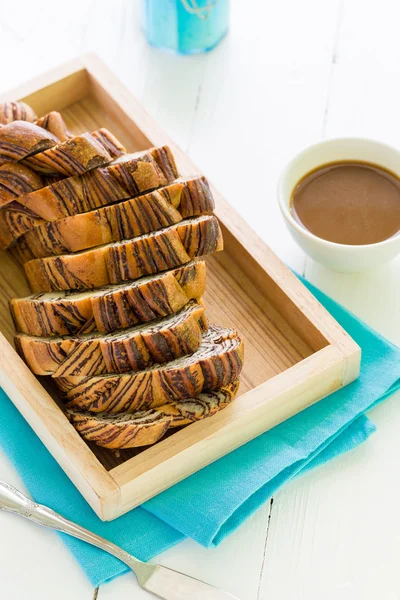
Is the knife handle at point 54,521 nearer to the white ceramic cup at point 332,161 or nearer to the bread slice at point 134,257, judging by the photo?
the bread slice at point 134,257

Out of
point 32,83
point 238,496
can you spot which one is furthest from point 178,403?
point 32,83

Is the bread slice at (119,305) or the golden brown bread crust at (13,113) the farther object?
the golden brown bread crust at (13,113)

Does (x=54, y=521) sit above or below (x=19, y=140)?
below

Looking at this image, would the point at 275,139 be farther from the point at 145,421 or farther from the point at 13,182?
the point at 145,421

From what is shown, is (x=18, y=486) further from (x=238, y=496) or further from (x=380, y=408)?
(x=380, y=408)

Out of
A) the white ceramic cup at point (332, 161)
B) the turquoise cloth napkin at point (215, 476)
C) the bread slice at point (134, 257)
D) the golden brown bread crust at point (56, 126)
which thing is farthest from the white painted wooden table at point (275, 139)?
the golden brown bread crust at point (56, 126)

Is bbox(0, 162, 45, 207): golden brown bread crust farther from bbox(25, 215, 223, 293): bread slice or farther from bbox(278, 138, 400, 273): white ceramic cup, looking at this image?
bbox(278, 138, 400, 273): white ceramic cup

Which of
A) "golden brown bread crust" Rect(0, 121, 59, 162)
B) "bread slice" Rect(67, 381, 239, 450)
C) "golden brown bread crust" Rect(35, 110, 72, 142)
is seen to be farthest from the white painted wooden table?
"golden brown bread crust" Rect(0, 121, 59, 162)

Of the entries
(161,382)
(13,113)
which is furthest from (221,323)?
(13,113)
